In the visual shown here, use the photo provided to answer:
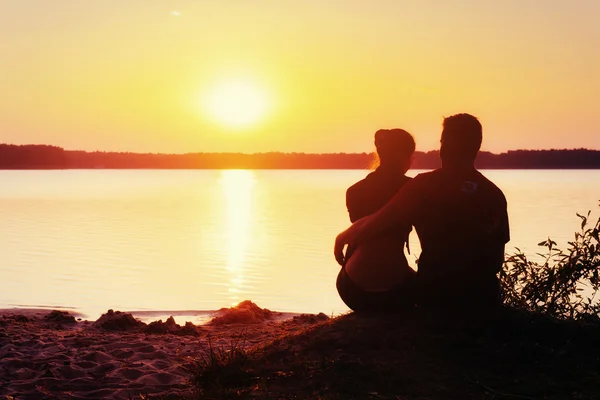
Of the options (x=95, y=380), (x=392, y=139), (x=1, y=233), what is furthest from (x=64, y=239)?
(x=392, y=139)

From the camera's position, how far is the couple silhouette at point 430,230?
252 inches

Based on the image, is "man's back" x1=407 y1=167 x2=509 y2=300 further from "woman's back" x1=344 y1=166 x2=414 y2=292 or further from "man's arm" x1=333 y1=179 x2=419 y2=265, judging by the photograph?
"woman's back" x1=344 y1=166 x2=414 y2=292

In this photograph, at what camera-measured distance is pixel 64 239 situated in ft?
94.8

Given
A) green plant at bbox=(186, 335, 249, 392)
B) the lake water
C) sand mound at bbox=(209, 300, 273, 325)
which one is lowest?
the lake water

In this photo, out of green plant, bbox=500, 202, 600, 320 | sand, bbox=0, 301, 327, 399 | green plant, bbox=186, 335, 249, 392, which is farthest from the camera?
green plant, bbox=500, 202, 600, 320

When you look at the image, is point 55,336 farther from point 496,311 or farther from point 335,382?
point 496,311

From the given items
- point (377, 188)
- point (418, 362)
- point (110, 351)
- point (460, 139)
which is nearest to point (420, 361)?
point (418, 362)

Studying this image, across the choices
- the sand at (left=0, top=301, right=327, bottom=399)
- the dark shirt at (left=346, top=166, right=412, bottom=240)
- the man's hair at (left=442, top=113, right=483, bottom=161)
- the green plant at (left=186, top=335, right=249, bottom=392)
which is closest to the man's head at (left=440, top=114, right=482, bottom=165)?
the man's hair at (left=442, top=113, right=483, bottom=161)

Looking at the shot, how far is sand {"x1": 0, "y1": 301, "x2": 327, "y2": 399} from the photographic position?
7.29 m

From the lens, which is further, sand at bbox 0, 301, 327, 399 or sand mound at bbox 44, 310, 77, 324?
sand mound at bbox 44, 310, 77, 324

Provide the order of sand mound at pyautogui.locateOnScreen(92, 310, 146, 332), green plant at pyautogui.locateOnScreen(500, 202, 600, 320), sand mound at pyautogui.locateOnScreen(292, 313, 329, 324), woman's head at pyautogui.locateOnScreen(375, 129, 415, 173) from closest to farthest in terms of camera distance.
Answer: woman's head at pyautogui.locateOnScreen(375, 129, 415, 173) → green plant at pyautogui.locateOnScreen(500, 202, 600, 320) → sand mound at pyautogui.locateOnScreen(92, 310, 146, 332) → sand mound at pyautogui.locateOnScreen(292, 313, 329, 324)

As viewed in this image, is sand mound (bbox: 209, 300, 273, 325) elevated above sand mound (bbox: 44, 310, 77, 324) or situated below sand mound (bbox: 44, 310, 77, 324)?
above

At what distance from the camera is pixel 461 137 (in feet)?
21.0

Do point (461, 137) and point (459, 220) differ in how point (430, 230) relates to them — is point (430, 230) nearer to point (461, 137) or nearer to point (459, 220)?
point (459, 220)
